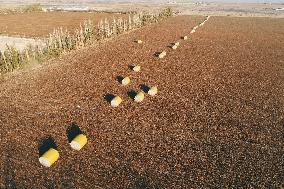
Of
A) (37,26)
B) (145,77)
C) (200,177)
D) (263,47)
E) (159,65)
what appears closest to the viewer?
(200,177)

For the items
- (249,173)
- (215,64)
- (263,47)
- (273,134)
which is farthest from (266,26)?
(249,173)

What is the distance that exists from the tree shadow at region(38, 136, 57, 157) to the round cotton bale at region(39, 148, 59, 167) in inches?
29.0

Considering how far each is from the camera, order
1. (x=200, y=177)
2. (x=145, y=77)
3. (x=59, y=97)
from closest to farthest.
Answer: (x=200, y=177) → (x=59, y=97) → (x=145, y=77)

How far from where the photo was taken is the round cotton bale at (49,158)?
12.4 metres

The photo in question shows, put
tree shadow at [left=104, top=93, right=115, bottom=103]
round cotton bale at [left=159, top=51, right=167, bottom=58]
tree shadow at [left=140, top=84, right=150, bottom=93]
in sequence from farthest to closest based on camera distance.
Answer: round cotton bale at [left=159, top=51, right=167, bottom=58] < tree shadow at [left=140, top=84, right=150, bottom=93] < tree shadow at [left=104, top=93, right=115, bottom=103]

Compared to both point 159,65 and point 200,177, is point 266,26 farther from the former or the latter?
point 200,177

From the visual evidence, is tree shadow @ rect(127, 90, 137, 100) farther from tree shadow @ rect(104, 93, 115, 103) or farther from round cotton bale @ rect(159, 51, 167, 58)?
round cotton bale @ rect(159, 51, 167, 58)

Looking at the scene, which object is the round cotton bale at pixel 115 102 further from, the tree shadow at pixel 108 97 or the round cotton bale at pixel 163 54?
the round cotton bale at pixel 163 54

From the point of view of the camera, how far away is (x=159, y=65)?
25.7 m

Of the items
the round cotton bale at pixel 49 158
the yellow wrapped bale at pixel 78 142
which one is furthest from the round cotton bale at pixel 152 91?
the round cotton bale at pixel 49 158

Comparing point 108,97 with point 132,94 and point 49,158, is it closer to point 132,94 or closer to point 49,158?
point 132,94

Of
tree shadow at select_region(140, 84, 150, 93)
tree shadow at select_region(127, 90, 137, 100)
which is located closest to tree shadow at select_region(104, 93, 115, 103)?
tree shadow at select_region(127, 90, 137, 100)

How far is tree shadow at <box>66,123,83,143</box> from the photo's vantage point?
14669 millimetres

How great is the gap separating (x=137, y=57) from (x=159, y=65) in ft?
9.24
